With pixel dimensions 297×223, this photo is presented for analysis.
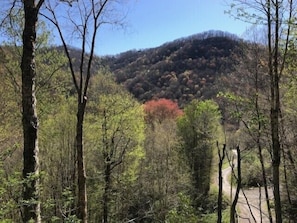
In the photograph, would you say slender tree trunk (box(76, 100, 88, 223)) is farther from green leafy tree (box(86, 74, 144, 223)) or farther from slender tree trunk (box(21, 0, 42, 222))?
green leafy tree (box(86, 74, 144, 223))

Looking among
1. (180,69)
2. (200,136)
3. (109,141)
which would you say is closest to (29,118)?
(109,141)

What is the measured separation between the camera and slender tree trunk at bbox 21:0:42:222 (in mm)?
4551

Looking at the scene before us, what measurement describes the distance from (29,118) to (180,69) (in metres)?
85.5

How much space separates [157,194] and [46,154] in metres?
9.60

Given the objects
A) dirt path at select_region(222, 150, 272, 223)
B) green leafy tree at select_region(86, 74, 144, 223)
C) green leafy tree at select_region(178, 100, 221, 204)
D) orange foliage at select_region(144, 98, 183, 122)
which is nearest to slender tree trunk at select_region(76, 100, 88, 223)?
green leafy tree at select_region(86, 74, 144, 223)

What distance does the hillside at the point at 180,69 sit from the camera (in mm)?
72000

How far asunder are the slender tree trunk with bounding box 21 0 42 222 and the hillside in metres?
53.6

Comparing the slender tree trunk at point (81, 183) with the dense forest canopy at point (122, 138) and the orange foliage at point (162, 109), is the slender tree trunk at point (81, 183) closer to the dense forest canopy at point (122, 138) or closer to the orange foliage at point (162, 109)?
the dense forest canopy at point (122, 138)

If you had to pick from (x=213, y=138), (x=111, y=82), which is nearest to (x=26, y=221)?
(x=111, y=82)

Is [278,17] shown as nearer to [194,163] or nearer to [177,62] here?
[194,163]

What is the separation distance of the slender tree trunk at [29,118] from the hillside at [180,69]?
176ft

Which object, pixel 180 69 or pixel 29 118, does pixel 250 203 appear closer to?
pixel 29 118

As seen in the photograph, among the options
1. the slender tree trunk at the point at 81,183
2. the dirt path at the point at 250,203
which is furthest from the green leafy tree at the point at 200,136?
the slender tree trunk at the point at 81,183

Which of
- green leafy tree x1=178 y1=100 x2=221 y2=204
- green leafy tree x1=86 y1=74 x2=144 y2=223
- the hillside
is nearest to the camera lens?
green leafy tree x1=86 y1=74 x2=144 y2=223
